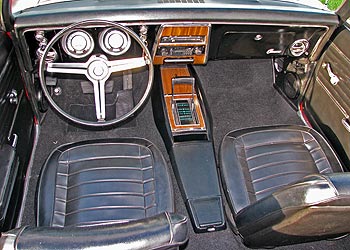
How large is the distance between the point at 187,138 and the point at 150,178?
17.5 inches

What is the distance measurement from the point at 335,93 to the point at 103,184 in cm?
145

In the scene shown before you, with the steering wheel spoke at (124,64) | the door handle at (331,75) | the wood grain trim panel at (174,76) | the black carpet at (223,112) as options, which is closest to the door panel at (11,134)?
the black carpet at (223,112)

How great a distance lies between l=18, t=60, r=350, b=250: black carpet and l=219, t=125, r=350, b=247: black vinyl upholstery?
354 millimetres

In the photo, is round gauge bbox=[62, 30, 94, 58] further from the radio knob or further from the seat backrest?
the seat backrest

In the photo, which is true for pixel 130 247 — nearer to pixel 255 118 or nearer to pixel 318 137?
pixel 318 137

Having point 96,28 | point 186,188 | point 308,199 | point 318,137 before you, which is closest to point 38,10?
point 96,28

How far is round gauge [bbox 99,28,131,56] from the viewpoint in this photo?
76.7 inches

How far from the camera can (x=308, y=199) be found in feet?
3.86

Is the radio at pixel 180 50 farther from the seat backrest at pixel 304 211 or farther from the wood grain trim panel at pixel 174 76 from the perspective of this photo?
the seat backrest at pixel 304 211

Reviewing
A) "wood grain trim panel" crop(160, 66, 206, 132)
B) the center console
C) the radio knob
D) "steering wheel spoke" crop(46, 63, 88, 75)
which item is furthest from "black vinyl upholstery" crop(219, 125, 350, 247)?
"steering wheel spoke" crop(46, 63, 88, 75)

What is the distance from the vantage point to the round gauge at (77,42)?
6.29 feet

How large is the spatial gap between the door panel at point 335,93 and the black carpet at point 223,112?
14.3 inches

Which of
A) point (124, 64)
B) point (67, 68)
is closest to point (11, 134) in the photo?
point (67, 68)

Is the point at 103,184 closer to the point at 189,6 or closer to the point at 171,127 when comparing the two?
the point at 171,127
